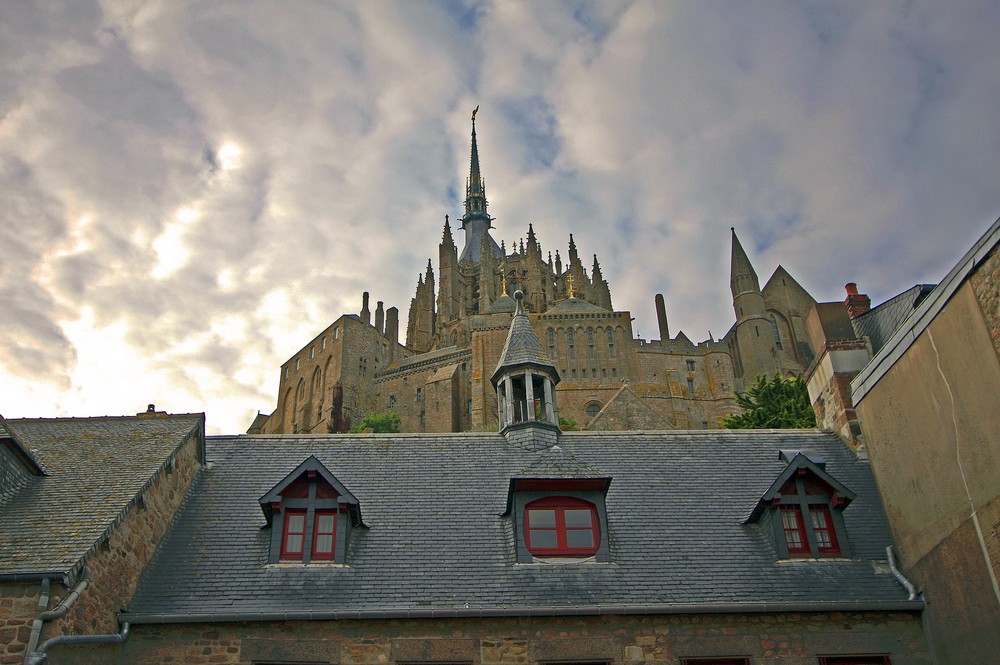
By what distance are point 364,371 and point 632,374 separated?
31782 millimetres

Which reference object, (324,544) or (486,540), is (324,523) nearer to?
(324,544)

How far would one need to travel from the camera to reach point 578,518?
14633 mm

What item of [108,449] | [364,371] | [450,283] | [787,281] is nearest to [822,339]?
[108,449]

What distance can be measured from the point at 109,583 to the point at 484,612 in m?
5.52

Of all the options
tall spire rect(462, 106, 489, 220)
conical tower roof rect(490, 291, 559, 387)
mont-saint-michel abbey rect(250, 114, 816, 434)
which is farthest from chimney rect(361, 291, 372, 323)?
conical tower roof rect(490, 291, 559, 387)

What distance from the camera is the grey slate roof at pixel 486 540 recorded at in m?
13.0

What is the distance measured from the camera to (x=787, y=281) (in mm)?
89562

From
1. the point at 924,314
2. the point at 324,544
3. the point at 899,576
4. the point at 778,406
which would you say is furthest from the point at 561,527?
the point at 778,406

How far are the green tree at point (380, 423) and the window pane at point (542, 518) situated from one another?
67837 millimetres

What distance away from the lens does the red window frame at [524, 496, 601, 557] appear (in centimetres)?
1416

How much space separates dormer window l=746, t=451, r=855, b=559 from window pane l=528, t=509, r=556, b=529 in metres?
3.57

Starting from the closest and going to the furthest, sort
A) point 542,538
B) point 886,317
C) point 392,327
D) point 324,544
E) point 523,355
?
1. point 324,544
2. point 542,538
3. point 886,317
4. point 523,355
5. point 392,327

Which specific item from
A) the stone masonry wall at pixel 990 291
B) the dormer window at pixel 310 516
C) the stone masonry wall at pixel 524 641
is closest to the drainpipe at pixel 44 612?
the stone masonry wall at pixel 524 641

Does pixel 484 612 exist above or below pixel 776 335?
below
